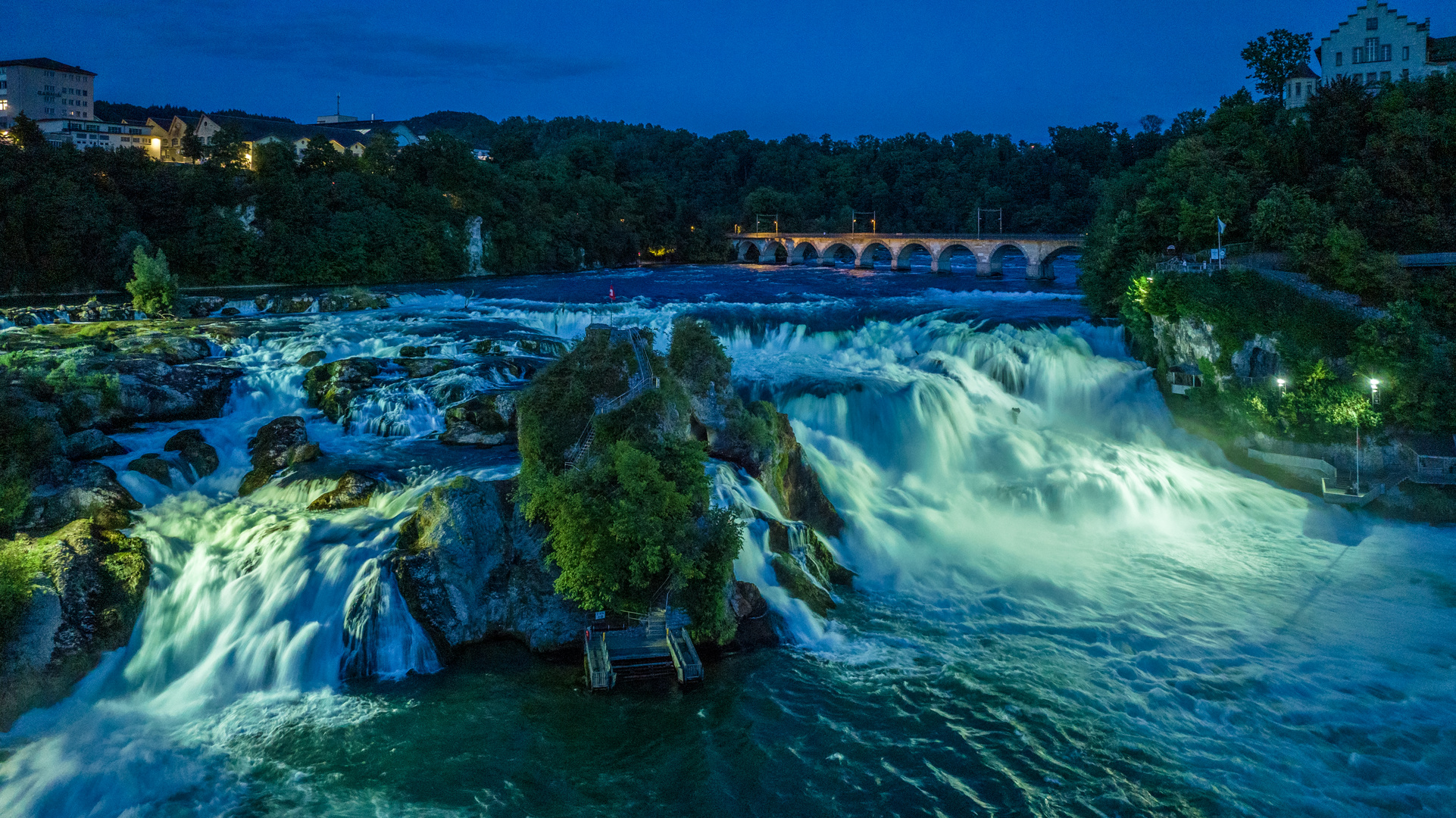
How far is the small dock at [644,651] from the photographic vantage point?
15758mm

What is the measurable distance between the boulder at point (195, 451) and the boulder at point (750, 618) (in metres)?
14.2

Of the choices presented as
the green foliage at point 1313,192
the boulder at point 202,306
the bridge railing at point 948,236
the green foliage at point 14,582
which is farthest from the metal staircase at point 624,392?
the bridge railing at point 948,236

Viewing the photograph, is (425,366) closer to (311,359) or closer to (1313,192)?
(311,359)

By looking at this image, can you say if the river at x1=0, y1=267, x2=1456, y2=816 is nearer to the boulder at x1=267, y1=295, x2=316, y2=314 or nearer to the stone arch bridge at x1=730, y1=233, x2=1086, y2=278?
the boulder at x1=267, y1=295, x2=316, y2=314

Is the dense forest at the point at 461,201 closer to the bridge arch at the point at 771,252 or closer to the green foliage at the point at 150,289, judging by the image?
the bridge arch at the point at 771,252

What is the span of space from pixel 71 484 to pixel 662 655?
45.8ft

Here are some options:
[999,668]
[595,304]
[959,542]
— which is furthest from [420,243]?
[999,668]

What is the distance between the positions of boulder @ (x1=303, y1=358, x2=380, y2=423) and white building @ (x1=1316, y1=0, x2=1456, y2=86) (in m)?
43.0

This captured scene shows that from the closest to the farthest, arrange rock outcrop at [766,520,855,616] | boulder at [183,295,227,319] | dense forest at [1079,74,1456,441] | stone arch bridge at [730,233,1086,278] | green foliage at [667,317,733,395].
A: rock outcrop at [766,520,855,616] < green foliage at [667,317,733,395] < dense forest at [1079,74,1456,441] < boulder at [183,295,227,319] < stone arch bridge at [730,233,1086,278]

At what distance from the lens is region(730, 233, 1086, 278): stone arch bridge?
68.9m

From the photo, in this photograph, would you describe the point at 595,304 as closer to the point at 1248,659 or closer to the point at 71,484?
the point at 71,484

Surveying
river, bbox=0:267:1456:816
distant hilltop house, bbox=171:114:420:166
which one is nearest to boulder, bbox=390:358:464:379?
river, bbox=0:267:1456:816

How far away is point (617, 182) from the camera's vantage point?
355 feet

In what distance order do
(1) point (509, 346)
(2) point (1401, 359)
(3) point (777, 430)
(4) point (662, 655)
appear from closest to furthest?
(4) point (662, 655) < (3) point (777, 430) < (2) point (1401, 359) < (1) point (509, 346)
